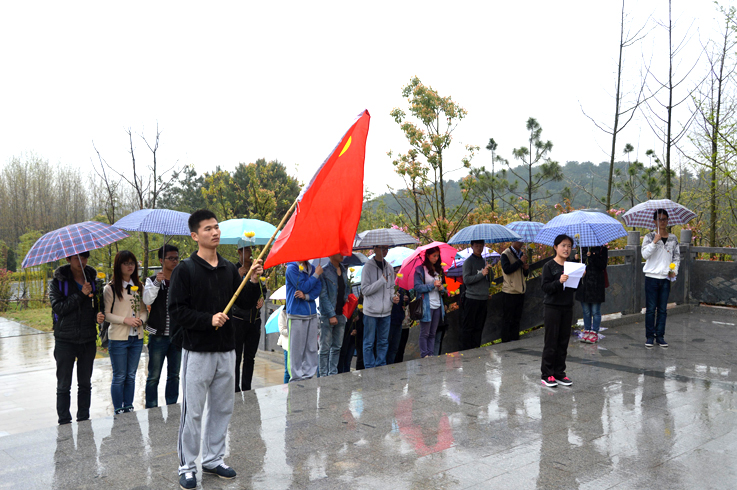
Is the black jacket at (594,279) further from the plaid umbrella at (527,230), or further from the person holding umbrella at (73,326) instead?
the person holding umbrella at (73,326)

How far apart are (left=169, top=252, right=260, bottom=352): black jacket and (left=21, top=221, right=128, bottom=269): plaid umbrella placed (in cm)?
186

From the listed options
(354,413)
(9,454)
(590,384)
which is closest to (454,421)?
(354,413)

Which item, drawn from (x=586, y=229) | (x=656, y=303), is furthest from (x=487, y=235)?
(x=656, y=303)

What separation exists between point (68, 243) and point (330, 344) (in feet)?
11.8

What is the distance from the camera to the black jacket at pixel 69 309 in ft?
18.6

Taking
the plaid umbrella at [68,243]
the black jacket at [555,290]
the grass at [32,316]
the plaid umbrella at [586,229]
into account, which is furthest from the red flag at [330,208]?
the grass at [32,316]

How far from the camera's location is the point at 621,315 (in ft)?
38.3

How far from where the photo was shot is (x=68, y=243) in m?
5.55

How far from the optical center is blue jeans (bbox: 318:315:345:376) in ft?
25.5

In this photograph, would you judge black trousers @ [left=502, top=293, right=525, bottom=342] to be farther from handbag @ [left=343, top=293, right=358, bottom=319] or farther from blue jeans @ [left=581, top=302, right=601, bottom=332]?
handbag @ [left=343, top=293, right=358, bottom=319]

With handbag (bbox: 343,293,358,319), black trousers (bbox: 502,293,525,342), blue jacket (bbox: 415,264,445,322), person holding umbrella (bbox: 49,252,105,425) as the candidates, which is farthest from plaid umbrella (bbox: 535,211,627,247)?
person holding umbrella (bbox: 49,252,105,425)

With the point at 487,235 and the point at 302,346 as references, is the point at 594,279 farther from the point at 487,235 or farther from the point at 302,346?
the point at 302,346

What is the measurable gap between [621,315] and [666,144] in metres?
5.81

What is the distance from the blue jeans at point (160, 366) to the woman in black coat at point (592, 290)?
630cm
